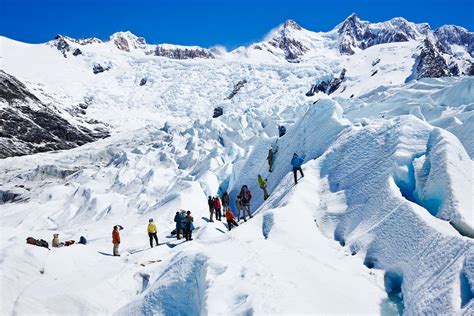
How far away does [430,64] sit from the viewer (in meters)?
85.0

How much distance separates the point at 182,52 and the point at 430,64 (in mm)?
123323

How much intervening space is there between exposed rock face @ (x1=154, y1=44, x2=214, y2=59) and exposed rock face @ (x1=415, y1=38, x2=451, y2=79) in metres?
113

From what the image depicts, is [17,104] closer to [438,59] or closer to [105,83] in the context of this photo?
[105,83]

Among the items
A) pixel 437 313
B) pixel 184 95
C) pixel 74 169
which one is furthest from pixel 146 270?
pixel 184 95

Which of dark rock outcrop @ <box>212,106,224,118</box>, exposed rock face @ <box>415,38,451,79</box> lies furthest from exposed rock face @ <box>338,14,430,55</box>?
dark rock outcrop @ <box>212,106,224,118</box>

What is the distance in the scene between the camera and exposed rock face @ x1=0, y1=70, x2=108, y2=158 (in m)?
102

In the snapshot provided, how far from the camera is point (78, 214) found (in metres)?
30.4

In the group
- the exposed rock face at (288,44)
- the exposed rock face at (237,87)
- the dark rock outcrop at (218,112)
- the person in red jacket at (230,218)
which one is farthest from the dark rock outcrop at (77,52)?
the person in red jacket at (230,218)

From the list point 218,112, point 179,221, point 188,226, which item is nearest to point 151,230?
point 179,221

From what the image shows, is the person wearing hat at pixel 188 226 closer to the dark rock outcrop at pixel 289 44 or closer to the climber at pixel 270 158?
the climber at pixel 270 158

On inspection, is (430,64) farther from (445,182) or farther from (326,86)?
(445,182)

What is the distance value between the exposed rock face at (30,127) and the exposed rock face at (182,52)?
81599 millimetres

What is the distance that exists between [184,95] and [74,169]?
183ft

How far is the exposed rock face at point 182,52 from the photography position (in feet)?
620
